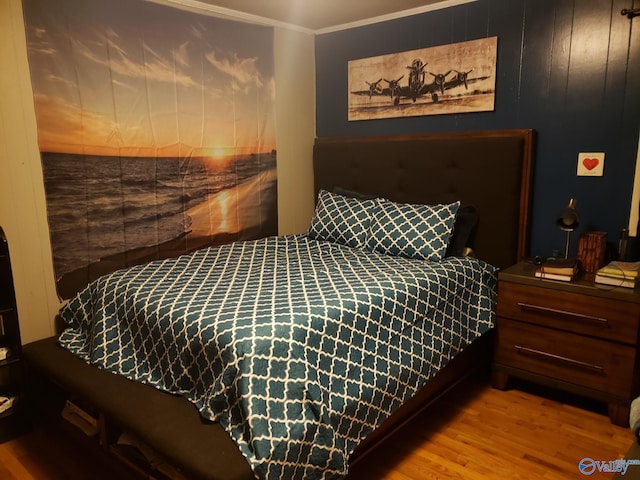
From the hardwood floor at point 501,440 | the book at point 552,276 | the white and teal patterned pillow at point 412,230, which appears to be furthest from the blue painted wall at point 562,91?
the hardwood floor at point 501,440

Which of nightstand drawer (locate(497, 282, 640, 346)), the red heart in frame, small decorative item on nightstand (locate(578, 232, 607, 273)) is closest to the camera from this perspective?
nightstand drawer (locate(497, 282, 640, 346))

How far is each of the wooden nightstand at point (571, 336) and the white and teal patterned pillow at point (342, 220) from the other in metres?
0.83

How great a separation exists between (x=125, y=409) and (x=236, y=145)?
1.82 metres

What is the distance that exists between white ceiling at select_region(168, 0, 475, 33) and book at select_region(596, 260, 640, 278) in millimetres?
1664

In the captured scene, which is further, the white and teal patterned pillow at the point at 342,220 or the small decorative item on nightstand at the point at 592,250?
the white and teal patterned pillow at the point at 342,220

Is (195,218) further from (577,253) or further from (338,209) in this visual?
(577,253)

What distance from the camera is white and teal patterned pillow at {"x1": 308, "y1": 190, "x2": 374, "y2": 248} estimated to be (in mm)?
2811

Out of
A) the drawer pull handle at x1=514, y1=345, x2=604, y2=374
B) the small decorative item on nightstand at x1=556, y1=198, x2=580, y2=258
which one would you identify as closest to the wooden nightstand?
the drawer pull handle at x1=514, y1=345, x2=604, y2=374

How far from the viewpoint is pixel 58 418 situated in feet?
7.09

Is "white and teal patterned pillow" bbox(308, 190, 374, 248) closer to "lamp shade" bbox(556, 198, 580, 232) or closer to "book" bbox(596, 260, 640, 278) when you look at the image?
"lamp shade" bbox(556, 198, 580, 232)

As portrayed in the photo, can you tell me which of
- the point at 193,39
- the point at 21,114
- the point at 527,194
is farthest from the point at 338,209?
the point at 21,114

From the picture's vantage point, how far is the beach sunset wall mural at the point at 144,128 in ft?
7.40

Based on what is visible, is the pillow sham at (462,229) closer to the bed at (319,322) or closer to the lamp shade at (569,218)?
the bed at (319,322)

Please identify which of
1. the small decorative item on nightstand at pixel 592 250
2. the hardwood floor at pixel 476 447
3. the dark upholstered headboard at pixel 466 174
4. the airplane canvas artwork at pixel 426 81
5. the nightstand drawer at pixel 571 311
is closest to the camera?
the hardwood floor at pixel 476 447
